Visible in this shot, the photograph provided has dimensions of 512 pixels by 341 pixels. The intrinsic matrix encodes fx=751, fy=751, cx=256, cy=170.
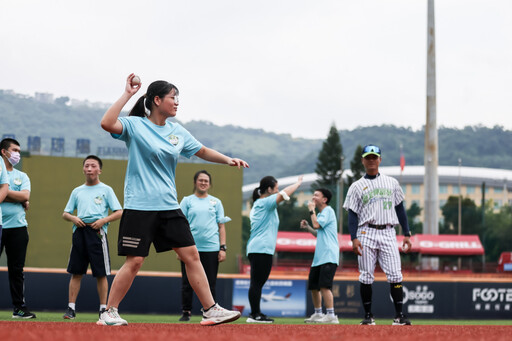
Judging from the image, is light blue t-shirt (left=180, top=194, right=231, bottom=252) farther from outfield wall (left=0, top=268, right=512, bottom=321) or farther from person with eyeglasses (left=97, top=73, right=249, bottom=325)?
outfield wall (left=0, top=268, right=512, bottom=321)

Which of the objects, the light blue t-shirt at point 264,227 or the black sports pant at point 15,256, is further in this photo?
the light blue t-shirt at point 264,227

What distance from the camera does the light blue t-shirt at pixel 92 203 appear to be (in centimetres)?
893

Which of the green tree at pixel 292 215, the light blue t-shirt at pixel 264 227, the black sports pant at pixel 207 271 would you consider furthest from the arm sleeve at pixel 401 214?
the green tree at pixel 292 215

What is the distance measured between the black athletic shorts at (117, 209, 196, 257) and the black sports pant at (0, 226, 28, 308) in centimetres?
336

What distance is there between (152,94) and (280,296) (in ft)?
34.0

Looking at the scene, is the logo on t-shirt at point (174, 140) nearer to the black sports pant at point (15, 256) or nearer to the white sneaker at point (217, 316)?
the white sneaker at point (217, 316)

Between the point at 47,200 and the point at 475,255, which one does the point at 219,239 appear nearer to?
the point at 47,200

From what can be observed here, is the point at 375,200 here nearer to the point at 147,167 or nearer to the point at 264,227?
the point at 264,227

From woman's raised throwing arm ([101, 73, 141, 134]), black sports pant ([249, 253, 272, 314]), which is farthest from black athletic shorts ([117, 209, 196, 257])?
black sports pant ([249, 253, 272, 314])

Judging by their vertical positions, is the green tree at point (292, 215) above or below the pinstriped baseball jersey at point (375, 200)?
above

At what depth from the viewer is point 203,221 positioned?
9.92 metres

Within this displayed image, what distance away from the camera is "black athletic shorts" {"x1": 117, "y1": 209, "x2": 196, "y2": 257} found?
18.9 ft

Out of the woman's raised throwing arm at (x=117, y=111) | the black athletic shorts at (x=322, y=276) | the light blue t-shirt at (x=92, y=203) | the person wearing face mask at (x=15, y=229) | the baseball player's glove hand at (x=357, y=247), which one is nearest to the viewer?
the woman's raised throwing arm at (x=117, y=111)

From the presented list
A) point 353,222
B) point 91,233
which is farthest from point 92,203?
point 353,222
